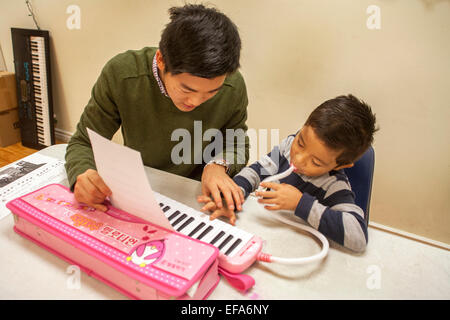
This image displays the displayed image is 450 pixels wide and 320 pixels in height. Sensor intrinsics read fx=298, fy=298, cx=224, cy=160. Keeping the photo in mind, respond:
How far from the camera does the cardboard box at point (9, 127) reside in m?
2.69

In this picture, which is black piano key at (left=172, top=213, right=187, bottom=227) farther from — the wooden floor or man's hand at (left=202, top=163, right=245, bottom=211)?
the wooden floor

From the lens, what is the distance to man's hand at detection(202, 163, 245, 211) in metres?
0.84

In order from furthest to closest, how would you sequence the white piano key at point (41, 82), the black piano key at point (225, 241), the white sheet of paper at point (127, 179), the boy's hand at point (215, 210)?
the white piano key at point (41, 82) → the boy's hand at point (215, 210) → the black piano key at point (225, 241) → the white sheet of paper at point (127, 179)

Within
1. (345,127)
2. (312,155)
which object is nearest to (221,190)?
(312,155)

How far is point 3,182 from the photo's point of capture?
93 centimetres

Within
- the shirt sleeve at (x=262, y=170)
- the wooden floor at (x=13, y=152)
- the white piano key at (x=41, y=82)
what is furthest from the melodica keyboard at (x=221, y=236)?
the wooden floor at (x=13, y=152)

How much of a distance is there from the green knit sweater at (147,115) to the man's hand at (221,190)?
0.14 meters

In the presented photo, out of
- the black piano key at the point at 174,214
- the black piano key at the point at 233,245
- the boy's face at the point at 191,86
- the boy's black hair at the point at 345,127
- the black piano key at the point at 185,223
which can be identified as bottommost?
the black piano key at the point at 233,245

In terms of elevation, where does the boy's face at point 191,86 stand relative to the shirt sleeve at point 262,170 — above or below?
above

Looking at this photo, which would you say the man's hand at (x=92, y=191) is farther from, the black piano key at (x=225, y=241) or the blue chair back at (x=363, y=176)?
the blue chair back at (x=363, y=176)

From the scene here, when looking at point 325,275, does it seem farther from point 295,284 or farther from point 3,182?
point 3,182

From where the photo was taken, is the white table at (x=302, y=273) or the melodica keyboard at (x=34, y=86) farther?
the melodica keyboard at (x=34, y=86)

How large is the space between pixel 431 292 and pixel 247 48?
5.20 feet
